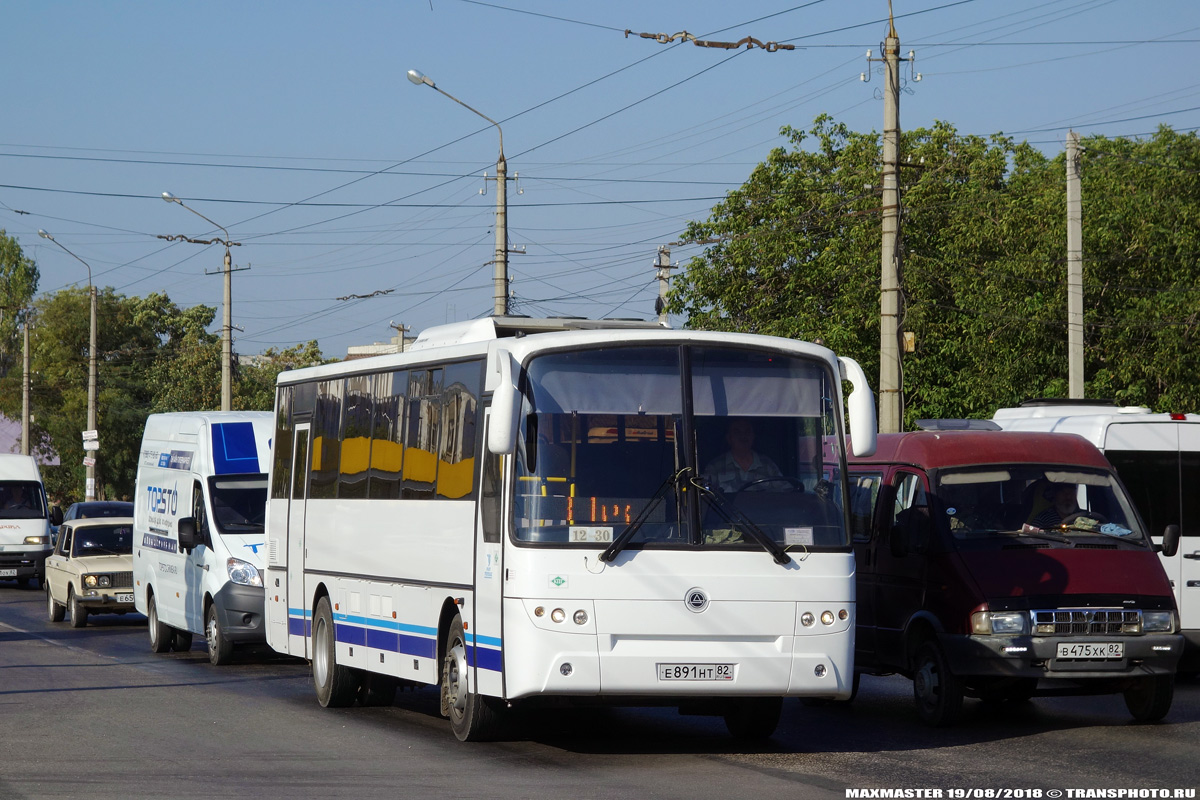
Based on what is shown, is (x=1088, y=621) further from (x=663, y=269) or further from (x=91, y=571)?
(x=663, y=269)

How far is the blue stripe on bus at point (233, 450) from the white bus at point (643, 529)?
341 inches

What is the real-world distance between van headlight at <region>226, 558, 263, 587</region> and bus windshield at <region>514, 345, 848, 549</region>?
9040 millimetres

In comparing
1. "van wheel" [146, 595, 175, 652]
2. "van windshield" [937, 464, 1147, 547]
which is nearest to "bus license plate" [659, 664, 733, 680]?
"van windshield" [937, 464, 1147, 547]

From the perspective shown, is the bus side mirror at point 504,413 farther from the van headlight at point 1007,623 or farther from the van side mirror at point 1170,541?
the van side mirror at point 1170,541

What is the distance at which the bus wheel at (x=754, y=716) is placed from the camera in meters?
12.0

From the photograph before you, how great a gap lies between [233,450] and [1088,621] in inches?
457

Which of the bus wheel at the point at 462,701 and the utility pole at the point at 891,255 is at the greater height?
the utility pole at the point at 891,255

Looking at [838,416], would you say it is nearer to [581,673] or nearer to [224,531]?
[581,673]

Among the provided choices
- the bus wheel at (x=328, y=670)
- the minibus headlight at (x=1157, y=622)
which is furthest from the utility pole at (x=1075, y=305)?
the bus wheel at (x=328, y=670)

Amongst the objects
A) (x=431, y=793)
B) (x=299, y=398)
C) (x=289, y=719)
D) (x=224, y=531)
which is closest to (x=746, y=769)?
(x=431, y=793)

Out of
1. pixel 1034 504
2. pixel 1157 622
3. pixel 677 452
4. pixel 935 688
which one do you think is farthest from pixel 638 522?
pixel 1157 622

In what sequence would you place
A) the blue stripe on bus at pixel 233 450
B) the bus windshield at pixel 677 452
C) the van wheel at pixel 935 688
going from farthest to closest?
1. the blue stripe on bus at pixel 233 450
2. the van wheel at pixel 935 688
3. the bus windshield at pixel 677 452

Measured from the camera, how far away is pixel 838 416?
11.4 meters

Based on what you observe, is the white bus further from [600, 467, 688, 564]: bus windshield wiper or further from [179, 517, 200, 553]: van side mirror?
[179, 517, 200, 553]: van side mirror
